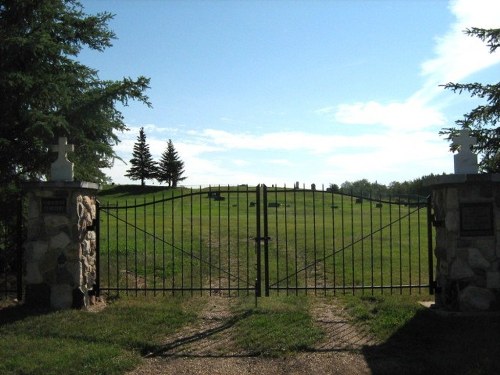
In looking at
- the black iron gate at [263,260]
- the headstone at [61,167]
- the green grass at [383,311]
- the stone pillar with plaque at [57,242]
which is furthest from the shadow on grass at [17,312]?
the green grass at [383,311]

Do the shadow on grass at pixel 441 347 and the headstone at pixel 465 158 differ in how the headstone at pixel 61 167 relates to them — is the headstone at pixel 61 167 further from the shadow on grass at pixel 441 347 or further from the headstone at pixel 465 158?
the headstone at pixel 465 158

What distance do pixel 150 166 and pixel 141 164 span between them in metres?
1.14

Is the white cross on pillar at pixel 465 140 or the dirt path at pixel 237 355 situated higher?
the white cross on pillar at pixel 465 140

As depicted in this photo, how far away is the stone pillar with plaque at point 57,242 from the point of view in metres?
7.55

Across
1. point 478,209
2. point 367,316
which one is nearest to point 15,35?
point 367,316

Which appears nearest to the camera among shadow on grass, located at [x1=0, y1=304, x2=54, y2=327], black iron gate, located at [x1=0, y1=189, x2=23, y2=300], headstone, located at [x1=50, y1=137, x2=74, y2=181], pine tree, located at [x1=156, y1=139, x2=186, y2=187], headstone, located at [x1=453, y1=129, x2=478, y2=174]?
shadow on grass, located at [x1=0, y1=304, x2=54, y2=327]

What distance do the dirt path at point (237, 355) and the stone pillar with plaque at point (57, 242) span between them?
2001mm

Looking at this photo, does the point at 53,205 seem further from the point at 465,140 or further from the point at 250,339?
the point at 465,140

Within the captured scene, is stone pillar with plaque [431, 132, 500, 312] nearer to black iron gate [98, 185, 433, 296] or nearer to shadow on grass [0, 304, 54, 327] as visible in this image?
black iron gate [98, 185, 433, 296]

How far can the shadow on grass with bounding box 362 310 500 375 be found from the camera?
517 centimetres

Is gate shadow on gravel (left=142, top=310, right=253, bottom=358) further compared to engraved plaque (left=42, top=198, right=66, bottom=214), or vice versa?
engraved plaque (left=42, top=198, right=66, bottom=214)

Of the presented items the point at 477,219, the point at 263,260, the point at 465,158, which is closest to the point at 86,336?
the point at 477,219

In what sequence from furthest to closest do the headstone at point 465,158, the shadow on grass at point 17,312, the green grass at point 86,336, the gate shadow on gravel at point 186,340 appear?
the headstone at point 465,158, the shadow on grass at point 17,312, the gate shadow on gravel at point 186,340, the green grass at point 86,336

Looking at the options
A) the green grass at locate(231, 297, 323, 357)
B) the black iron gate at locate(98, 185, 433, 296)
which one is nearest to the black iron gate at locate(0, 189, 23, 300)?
the black iron gate at locate(98, 185, 433, 296)
